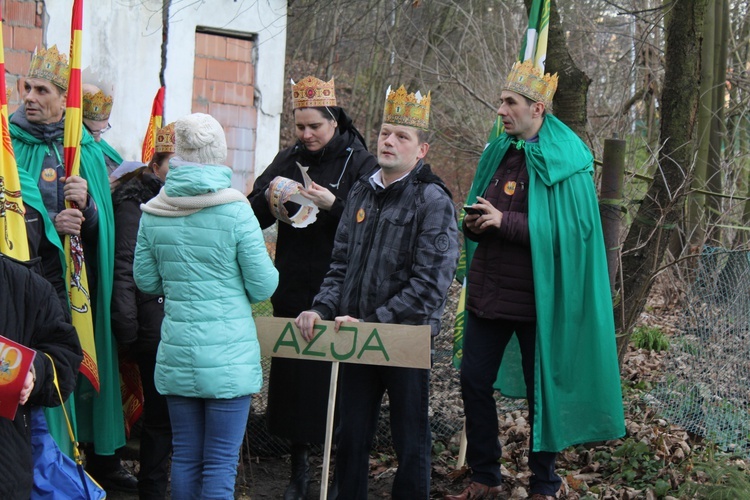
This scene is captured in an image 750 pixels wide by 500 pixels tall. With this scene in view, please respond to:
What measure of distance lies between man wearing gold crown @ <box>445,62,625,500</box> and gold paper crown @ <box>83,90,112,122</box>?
2.14m

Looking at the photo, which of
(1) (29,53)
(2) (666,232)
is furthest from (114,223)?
(1) (29,53)

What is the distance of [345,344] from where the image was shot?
13.3 feet

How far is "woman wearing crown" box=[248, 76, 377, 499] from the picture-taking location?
4.95 metres

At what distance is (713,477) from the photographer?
15.2 feet

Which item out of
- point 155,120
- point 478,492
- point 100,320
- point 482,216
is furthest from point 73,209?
point 478,492

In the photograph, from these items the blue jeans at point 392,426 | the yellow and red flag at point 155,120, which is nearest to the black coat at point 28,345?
the blue jeans at point 392,426

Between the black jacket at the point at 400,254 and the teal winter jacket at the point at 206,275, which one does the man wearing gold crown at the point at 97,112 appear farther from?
the black jacket at the point at 400,254

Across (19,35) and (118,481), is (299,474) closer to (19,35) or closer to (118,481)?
(118,481)

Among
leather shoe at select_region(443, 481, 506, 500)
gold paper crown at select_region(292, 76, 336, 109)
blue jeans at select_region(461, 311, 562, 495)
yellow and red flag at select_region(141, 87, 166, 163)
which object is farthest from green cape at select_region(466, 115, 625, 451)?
yellow and red flag at select_region(141, 87, 166, 163)

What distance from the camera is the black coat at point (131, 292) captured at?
458 cm

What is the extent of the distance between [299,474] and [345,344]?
1302 millimetres

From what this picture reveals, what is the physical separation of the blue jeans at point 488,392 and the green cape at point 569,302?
112 millimetres

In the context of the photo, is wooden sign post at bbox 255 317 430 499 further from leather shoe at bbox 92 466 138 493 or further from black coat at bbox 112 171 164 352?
leather shoe at bbox 92 466 138 493

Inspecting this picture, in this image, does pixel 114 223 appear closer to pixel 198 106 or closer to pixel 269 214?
pixel 269 214
